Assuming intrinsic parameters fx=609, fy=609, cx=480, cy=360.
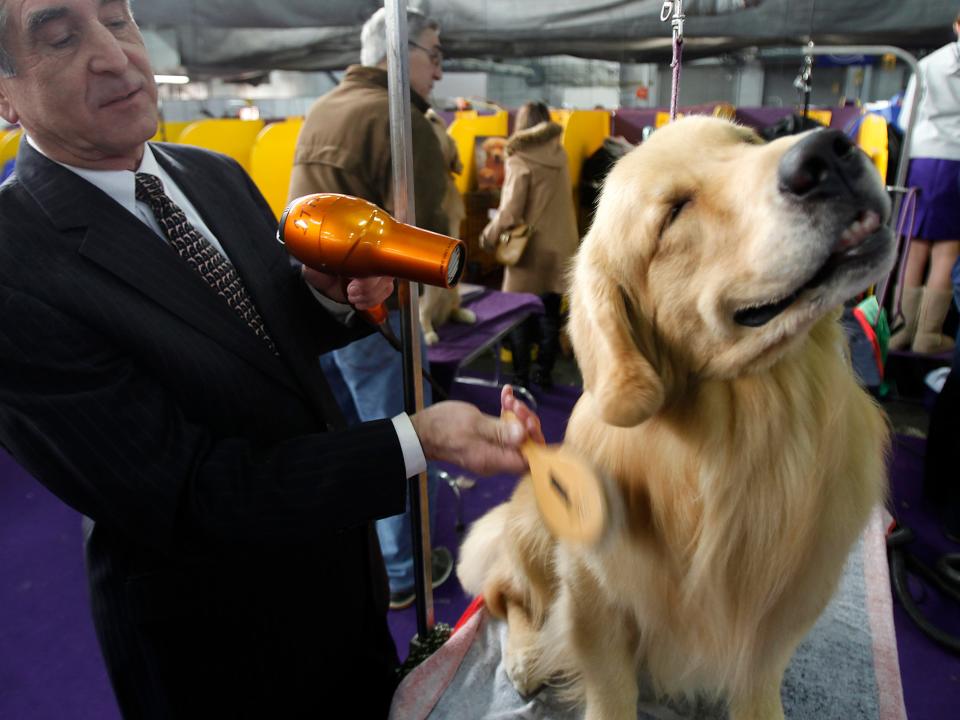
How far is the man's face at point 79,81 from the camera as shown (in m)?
0.78

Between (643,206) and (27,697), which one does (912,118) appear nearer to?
(643,206)

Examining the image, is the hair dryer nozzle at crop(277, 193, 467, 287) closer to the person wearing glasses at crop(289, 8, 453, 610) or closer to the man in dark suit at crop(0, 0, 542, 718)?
the man in dark suit at crop(0, 0, 542, 718)

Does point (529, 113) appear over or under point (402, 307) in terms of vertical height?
over

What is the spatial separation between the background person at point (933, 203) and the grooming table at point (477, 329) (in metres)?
2.00

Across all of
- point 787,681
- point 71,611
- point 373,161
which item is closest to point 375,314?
point 787,681

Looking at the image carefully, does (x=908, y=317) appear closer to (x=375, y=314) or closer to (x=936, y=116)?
(x=936, y=116)

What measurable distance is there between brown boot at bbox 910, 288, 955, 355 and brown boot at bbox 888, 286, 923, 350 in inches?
1.0

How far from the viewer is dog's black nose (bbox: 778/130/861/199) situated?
699mm

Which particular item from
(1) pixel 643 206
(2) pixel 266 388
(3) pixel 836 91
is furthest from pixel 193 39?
(3) pixel 836 91

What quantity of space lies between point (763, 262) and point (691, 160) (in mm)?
206

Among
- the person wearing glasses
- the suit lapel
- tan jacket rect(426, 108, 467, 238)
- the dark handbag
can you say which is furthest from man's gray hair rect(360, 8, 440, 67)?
the suit lapel

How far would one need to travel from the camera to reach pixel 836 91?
442 centimetres

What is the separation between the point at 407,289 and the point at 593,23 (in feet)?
2.52

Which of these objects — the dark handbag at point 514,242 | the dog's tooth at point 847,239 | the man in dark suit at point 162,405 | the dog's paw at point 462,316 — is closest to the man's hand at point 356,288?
the man in dark suit at point 162,405
